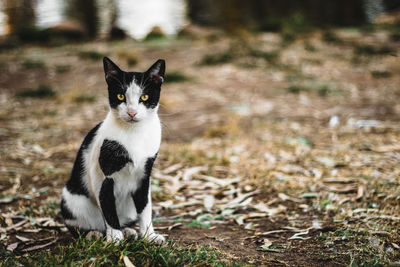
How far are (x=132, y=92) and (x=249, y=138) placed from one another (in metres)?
3.01

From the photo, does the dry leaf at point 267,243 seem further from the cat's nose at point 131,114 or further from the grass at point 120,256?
the cat's nose at point 131,114

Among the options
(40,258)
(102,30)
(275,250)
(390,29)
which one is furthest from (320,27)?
(40,258)

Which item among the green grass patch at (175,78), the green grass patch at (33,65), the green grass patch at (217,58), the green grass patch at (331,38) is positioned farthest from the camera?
the green grass patch at (331,38)

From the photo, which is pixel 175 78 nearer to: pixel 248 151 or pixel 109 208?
pixel 248 151

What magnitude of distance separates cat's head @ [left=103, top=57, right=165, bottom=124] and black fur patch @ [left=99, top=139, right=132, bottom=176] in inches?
7.0

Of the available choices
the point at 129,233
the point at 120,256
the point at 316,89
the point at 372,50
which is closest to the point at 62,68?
the point at 316,89

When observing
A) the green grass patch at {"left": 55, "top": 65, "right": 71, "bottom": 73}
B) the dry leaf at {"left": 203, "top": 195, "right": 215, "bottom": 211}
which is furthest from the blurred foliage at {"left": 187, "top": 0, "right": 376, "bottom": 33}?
the dry leaf at {"left": 203, "top": 195, "right": 215, "bottom": 211}

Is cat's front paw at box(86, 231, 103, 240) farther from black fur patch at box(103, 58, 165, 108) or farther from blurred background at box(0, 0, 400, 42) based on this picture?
blurred background at box(0, 0, 400, 42)

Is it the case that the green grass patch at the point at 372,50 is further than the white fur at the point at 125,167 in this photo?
Yes

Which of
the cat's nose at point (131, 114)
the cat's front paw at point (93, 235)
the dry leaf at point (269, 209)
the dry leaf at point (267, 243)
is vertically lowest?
the dry leaf at point (269, 209)

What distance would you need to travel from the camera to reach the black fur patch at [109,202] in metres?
2.20

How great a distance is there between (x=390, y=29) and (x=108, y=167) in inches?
537

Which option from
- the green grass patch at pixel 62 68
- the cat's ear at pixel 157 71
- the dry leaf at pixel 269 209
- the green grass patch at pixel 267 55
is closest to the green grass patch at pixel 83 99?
the green grass patch at pixel 62 68

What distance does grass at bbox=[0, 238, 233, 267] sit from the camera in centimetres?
193
